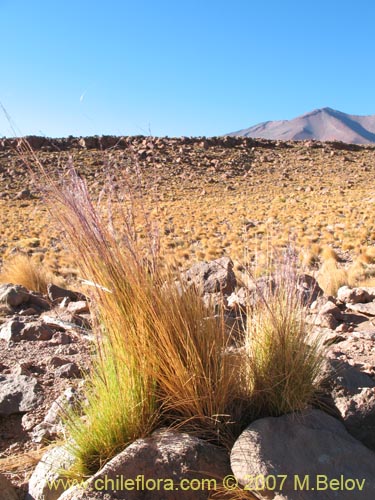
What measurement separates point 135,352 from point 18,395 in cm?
127

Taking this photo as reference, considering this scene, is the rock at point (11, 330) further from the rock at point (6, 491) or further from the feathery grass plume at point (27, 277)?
the feathery grass plume at point (27, 277)

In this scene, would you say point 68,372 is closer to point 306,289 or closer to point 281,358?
point 281,358

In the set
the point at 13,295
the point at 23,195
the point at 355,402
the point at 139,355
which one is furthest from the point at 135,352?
the point at 23,195

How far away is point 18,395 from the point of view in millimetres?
3213

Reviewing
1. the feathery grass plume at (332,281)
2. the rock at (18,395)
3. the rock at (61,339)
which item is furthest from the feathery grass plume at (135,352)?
the feathery grass plume at (332,281)

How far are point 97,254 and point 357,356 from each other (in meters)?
2.16

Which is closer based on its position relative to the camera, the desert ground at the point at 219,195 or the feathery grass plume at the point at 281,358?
the feathery grass plume at the point at 281,358

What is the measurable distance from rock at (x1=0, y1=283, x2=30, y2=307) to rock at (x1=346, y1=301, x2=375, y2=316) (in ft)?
11.4

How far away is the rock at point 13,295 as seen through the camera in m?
5.48

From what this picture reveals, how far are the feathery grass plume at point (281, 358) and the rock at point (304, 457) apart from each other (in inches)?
4.7

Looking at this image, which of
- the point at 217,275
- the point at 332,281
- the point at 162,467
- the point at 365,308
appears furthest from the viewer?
the point at 332,281

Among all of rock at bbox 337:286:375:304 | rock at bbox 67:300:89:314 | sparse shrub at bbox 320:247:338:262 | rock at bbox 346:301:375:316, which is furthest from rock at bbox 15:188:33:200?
rock at bbox 346:301:375:316

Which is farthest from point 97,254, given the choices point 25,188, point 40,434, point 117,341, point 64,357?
point 25,188

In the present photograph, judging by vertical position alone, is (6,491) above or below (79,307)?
below
